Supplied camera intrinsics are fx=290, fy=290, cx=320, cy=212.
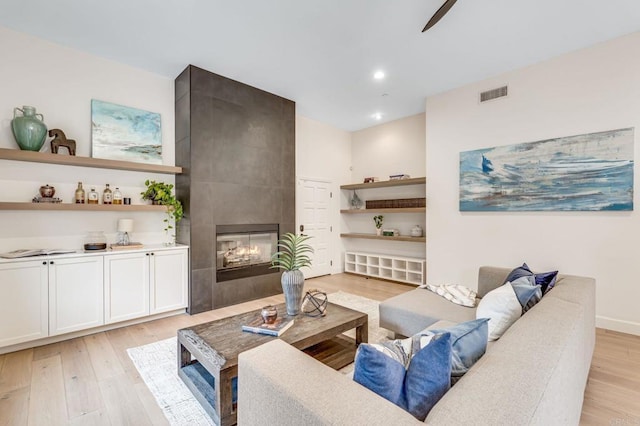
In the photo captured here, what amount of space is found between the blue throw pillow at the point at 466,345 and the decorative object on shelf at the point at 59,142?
4.04 meters

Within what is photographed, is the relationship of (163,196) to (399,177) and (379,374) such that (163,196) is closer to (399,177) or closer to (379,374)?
(379,374)

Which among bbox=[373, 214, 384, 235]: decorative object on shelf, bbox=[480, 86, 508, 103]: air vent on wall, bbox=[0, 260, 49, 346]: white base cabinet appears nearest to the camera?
bbox=[0, 260, 49, 346]: white base cabinet

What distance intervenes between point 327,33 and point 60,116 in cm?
312

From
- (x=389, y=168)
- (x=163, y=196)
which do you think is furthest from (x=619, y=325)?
(x=163, y=196)

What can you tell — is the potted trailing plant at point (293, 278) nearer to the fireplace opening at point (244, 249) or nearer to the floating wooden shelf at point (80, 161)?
the fireplace opening at point (244, 249)

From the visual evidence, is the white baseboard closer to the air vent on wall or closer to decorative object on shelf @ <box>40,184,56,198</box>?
the air vent on wall

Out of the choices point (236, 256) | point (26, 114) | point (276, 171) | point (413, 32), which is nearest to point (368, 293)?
point (236, 256)

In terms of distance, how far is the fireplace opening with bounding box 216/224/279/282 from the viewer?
4036 mm

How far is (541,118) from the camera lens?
3611 mm

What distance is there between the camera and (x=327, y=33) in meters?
3.06

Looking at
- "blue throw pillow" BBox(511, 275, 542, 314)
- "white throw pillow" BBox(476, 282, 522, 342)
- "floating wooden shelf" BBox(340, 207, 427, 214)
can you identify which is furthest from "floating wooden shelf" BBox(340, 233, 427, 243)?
"white throw pillow" BBox(476, 282, 522, 342)

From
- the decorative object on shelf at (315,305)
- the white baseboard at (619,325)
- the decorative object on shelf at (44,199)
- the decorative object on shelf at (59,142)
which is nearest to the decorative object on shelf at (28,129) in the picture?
the decorative object on shelf at (59,142)

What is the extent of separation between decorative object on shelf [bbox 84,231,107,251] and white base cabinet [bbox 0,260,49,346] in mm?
443

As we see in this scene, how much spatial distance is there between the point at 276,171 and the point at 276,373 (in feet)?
12.8
